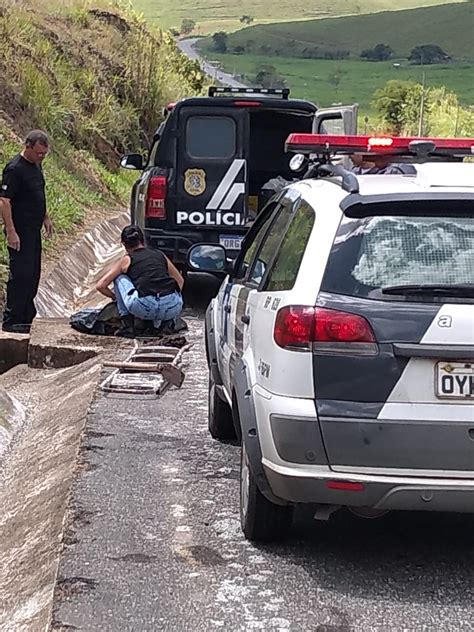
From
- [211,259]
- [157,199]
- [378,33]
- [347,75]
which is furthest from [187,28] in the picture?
[211,259]

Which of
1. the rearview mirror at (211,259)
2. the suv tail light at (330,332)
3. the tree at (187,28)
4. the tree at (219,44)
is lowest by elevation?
the tree at (187,28)

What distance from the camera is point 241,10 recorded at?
604 feet

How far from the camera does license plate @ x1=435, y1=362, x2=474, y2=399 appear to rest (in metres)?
4.48

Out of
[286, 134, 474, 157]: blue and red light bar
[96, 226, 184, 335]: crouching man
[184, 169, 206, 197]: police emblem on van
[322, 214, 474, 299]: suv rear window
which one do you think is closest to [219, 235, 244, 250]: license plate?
[184, 169, 206, 197]: police emblem on van

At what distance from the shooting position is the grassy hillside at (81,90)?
21.2m

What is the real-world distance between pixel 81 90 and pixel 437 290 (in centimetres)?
2274

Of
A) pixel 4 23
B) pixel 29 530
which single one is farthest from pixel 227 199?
pixel 4 23

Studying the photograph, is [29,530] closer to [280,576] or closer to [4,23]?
[280,576]

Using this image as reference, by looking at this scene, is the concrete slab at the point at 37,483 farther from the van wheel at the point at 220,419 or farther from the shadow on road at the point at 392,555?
the shadow on road at the point at 392,555

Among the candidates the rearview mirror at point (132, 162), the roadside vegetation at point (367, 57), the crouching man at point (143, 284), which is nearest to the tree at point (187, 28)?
the roadside vegetation at point (367, 57)

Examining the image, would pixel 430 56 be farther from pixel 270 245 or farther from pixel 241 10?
pixel 270 245

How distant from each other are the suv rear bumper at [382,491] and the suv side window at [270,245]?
1.17 metres

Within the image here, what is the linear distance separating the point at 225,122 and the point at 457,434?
7.83 meters

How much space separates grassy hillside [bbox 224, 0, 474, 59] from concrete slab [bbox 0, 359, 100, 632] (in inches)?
4952
